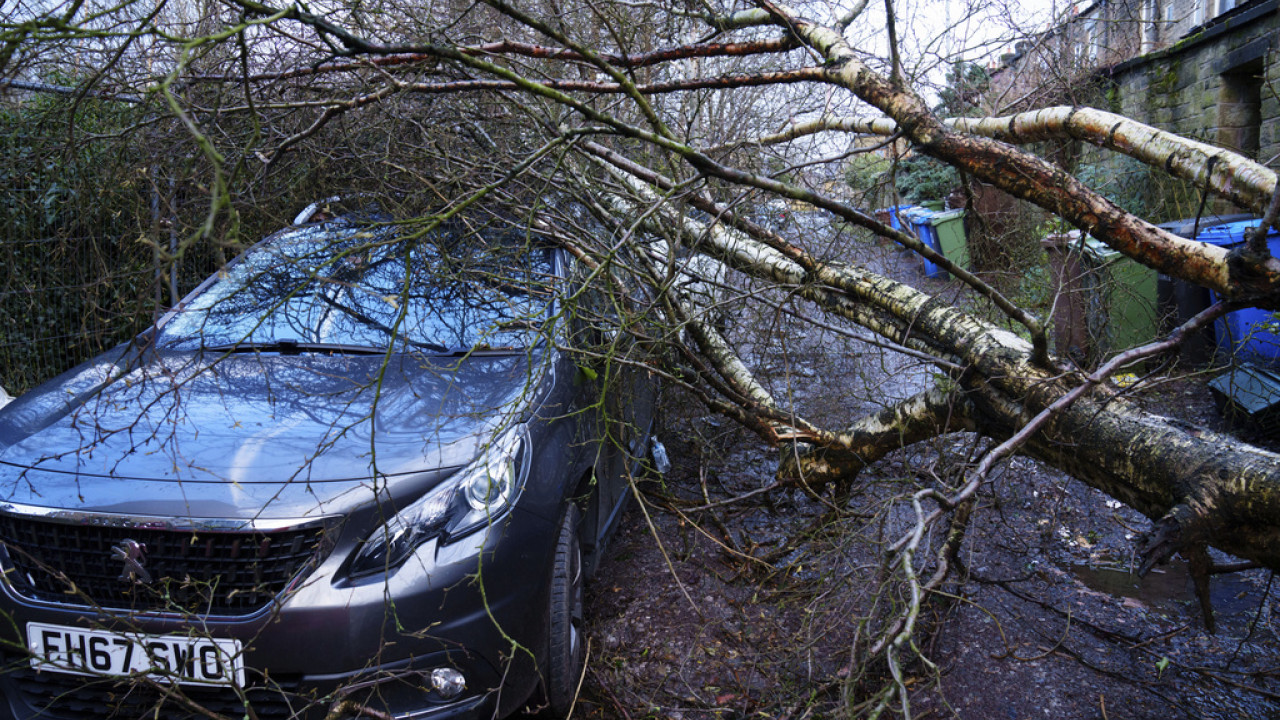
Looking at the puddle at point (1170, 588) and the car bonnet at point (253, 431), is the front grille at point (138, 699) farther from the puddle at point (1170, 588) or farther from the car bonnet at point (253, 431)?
the puddle at point (1170, 588)

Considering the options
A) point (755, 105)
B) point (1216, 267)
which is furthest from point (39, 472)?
point (755, 105)

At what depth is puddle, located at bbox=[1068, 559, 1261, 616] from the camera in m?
3.32

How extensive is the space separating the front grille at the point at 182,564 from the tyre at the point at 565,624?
2.66 feet

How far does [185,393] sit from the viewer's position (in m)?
2.85

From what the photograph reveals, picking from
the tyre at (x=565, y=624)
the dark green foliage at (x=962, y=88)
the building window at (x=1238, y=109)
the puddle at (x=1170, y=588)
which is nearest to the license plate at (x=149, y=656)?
the tyre at (x=565, y=624)

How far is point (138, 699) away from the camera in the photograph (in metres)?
2.16

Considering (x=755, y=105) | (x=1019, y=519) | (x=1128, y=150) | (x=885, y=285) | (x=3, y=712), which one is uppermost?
(x=755, y=105)

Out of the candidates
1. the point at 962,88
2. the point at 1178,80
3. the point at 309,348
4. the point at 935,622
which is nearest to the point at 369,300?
the point at 309,348

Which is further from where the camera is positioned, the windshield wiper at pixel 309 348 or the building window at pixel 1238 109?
the building window at pixel 1238 109

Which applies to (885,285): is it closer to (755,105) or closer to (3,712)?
(3,712)

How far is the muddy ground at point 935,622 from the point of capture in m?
2.68

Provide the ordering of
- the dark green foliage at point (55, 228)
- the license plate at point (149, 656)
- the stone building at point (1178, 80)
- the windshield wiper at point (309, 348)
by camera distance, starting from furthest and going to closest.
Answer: the stone building at point (1178, 80) → the dark green foliage at point (55, 228) → the windshield wiper at point (309, 348) → the license plate at point (149, 656)

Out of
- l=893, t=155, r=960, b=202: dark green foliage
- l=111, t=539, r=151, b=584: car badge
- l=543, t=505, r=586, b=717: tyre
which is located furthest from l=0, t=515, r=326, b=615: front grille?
l=893, t=155, r=960, b=202: dark green foliage

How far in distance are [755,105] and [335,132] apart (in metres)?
5.62
